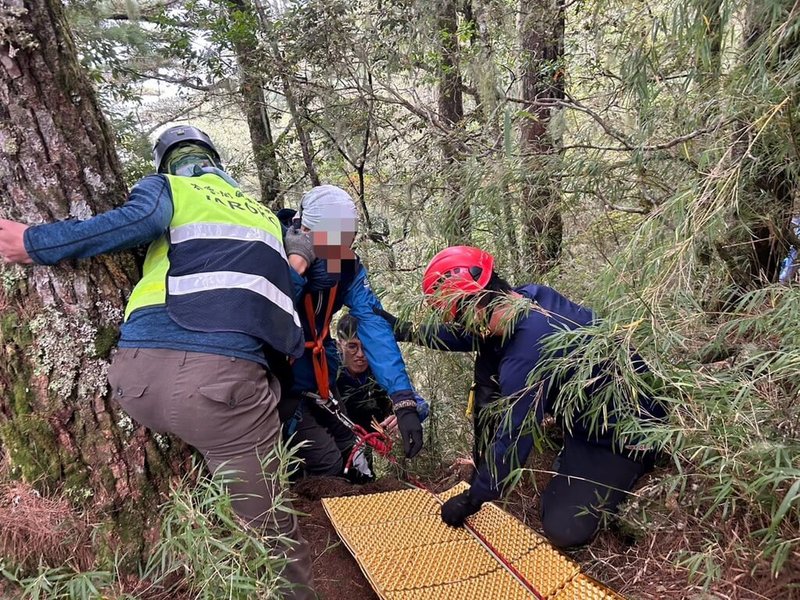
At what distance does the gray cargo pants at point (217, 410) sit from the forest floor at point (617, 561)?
0.20 m

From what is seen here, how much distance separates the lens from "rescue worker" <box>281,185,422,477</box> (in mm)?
2438

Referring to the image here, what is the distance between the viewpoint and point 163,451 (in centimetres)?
188

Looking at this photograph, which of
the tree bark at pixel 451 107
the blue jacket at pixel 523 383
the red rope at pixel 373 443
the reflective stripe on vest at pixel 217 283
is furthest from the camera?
the tree bark at pixel 451 107

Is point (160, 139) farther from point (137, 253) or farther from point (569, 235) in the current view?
point (569, 235)

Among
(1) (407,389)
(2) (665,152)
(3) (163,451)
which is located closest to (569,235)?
(2) (665,152)

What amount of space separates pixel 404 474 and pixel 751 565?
1.99 metres

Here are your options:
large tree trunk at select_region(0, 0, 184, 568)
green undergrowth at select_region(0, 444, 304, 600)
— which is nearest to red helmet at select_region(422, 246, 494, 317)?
green undergrowth at select_region(0, 444, 304, 600)

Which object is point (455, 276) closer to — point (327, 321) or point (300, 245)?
point (300, 245)

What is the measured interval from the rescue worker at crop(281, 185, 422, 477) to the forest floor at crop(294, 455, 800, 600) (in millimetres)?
327

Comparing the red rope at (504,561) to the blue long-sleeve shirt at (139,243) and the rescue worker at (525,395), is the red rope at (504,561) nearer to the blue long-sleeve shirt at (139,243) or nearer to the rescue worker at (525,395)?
the rescue worker at (525,395)

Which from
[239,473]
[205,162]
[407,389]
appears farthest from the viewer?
[407,389]

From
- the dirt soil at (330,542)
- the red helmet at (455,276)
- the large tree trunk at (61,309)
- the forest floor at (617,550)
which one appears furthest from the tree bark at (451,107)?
the large tree trunk at (61,309)

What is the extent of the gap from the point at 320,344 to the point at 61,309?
1320 millimetres

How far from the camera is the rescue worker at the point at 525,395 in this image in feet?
7.19
